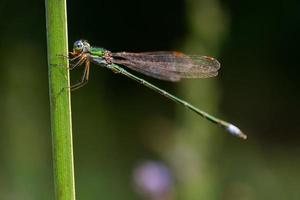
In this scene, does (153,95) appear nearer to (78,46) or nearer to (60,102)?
(78,46)

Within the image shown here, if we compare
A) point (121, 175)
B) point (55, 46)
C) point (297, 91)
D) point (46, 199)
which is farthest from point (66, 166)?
point (297, 91)

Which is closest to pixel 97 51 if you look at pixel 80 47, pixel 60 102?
pixel 80 47

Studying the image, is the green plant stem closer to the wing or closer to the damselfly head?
the damselfly head

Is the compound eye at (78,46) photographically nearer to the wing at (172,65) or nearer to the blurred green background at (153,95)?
the wing at (172,65)

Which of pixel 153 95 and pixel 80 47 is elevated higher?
pixel 80 47

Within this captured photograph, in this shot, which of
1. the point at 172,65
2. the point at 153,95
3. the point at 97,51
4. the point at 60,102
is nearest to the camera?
the point at 60,102

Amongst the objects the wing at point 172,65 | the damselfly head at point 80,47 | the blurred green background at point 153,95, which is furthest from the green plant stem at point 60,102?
the blurred green background at point 153,95

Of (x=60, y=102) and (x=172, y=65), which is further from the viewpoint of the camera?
(x=172, y=65)
